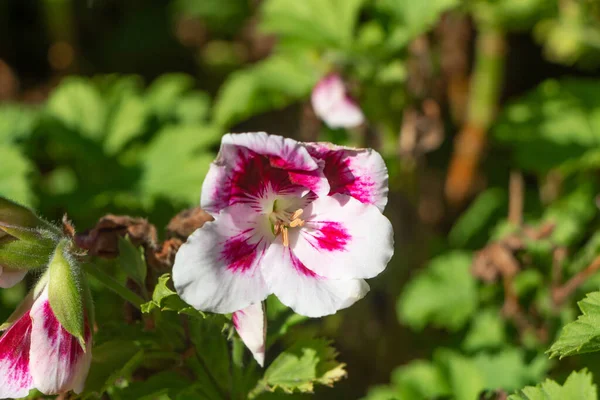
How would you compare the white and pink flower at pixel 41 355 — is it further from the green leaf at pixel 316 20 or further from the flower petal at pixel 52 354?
the green leaf at pixel 316 20

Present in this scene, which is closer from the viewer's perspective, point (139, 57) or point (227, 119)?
point (227, 119)

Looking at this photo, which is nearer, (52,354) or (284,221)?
(52,354)

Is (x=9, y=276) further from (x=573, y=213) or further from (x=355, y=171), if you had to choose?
(x=573, y=213)

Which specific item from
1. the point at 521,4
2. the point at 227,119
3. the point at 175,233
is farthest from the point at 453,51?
the point at 175,233

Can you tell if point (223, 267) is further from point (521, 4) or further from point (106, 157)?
point (521, 4)

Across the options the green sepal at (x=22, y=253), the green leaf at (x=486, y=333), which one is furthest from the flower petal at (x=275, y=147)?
the green leaf at (x=486, y=333)

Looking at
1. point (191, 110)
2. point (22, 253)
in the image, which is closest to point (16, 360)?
point (22, 253)

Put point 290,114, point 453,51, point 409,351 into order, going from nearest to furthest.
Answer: point 409,351 < point 453,51 < point 290,114
